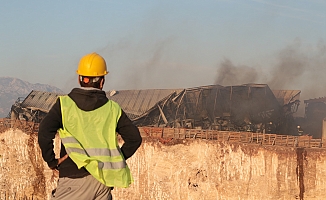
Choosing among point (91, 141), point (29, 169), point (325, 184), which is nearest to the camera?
point (91, 141)

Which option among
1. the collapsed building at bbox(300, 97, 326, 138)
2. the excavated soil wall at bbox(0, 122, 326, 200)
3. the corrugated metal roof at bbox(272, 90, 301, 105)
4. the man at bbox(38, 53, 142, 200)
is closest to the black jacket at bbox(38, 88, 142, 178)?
the man at bbox(38, 53, 142, 200)

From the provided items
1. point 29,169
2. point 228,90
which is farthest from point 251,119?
point 29,169

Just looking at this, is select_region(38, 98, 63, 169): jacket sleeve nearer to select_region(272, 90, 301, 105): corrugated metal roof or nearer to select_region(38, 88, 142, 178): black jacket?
select_region(38, 88, 142, 178): black jacket

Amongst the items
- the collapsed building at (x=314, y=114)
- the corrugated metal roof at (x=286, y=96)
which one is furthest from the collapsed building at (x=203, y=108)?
the collapsed building at (x=314, y=114)

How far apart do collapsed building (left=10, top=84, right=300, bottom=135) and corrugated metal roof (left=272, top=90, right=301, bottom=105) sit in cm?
245

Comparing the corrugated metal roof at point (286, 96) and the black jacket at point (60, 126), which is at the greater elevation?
the corrugated metal roof at point (286, 96)

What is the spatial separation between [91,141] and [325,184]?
1884 cm

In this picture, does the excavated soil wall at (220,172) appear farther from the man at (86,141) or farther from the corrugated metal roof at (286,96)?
the corrugated metal roof at (286,96)

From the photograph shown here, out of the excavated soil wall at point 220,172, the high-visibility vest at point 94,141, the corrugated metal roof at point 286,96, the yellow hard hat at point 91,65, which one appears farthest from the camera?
the corrugated metal roof at point 286,96

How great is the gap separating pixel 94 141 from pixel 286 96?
42.5 m

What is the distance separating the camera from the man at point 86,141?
4418mm

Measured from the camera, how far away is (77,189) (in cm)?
446

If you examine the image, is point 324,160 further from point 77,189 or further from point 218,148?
point 77,189

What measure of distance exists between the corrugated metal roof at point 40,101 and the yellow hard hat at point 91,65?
33410 millimetres
